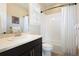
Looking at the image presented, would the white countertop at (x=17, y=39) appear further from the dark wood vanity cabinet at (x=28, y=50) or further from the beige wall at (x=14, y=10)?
the beige wall at (x=14, y=10)

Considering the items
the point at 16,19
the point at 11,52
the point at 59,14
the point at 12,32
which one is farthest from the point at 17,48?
the point at 59,14

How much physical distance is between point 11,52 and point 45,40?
53 cm

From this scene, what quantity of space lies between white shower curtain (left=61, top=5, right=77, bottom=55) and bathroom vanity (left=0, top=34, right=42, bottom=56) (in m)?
0.37

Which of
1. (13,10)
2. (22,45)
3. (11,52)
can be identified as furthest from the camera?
(13,10)

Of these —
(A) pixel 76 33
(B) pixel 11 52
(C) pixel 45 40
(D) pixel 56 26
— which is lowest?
(B) pixel 11 52

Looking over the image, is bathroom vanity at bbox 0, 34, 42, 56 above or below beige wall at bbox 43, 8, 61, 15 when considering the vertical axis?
below

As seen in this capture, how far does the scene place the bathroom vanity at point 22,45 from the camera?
1.22 metres

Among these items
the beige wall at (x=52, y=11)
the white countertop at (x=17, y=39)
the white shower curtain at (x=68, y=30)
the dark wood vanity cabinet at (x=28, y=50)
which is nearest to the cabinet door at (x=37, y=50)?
the dark wood vanity cabinet at (x=28, y=50)

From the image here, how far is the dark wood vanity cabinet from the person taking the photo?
4.19 feet

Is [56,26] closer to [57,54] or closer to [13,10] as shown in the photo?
[57,54]

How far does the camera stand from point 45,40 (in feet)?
5.09

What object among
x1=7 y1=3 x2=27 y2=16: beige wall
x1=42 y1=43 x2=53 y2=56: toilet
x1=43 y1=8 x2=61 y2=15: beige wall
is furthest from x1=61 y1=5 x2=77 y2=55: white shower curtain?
x1=7 y1=3 x2=27 y2=16: beige wall

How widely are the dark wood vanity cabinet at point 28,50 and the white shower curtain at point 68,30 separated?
1.20ft

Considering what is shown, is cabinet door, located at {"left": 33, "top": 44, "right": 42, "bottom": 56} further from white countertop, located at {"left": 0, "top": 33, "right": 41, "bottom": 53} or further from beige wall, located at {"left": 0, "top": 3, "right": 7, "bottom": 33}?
beige wall, located at {"left": 0, "top": 3, "right": 7, "bottom": 33}
